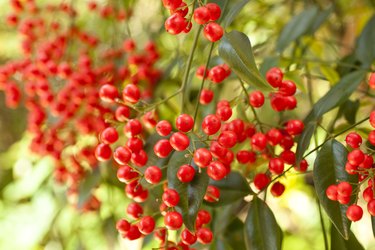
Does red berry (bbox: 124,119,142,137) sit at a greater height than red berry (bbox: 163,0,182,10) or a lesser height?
lesser

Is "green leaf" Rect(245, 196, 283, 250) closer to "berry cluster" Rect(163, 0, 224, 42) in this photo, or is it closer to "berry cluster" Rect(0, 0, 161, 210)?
"berry cluster" Rect(163, 0, 224, 42)

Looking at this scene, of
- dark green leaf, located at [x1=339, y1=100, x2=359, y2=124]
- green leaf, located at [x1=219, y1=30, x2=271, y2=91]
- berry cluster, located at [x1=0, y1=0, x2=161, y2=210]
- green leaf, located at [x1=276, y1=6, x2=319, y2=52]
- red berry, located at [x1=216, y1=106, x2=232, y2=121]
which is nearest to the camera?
green leaf, located at [x1=219, y1=30, x2=271, y2=91]

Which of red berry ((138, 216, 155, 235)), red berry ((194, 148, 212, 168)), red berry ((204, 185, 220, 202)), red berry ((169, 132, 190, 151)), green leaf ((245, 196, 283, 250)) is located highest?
red berry ((169, 132, 190, 151))

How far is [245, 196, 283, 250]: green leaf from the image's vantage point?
530mm

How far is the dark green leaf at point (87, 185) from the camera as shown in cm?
87

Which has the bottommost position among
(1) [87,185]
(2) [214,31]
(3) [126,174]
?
(1) [87,185]

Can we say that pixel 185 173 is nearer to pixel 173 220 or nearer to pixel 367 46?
Result: pixel 173 220

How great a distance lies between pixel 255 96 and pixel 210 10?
124 mm

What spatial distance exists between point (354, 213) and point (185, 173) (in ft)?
0.53

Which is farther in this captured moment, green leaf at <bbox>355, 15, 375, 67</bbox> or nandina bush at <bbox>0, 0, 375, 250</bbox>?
green leaf at <bbox>355, 15, 375, 67</bbox>

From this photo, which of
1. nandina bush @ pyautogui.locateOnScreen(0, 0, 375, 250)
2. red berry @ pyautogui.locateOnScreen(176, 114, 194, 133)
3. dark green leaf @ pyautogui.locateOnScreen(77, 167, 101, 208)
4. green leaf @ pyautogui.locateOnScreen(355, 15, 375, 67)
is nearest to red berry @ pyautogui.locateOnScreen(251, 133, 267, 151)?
nandina bush @ pyautogui.locateOnScreen(0, 0, 375, 250)

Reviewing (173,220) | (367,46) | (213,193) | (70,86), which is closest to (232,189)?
(213,193)

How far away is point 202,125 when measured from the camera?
529 mm

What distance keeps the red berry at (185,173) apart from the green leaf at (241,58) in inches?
4.0
